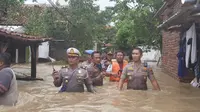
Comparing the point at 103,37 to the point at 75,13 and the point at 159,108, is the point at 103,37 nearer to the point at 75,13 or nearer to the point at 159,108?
the point at 75,13

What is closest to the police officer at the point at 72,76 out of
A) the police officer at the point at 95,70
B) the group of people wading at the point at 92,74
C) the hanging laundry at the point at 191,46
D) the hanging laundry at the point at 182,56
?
the group of people wading at the point at 92,74

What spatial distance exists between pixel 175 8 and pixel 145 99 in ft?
22.0

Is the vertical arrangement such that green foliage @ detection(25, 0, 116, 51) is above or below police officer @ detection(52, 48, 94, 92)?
above

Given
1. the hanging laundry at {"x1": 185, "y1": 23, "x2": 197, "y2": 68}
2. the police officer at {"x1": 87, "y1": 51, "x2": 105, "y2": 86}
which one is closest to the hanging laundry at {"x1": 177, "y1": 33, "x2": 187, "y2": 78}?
the hanging laundry at {"x1": 185, "y1": 23, "x2": 197, "y2": 68}

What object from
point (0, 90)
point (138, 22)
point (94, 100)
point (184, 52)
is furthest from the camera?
point (138, 22)

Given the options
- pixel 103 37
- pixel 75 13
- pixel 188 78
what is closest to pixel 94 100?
pixel 188 78

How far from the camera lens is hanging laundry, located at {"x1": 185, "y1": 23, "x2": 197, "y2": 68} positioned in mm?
7402

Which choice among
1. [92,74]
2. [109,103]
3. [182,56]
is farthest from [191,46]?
[92,74]

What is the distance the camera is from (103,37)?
37.8 metres

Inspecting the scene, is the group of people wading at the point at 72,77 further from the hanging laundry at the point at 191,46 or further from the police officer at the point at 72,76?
the hanging laundry at the point at 191,46

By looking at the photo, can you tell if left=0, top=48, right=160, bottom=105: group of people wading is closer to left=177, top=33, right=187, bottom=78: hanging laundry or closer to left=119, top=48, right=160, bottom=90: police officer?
left=119, top=48, right=160, bottom=90: police officer

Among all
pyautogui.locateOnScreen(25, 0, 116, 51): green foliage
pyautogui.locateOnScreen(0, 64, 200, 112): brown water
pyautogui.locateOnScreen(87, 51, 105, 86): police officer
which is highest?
pyautogui.locateOnScreen(25, 0, 116, 51): green foliage

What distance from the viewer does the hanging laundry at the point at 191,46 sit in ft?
24.3

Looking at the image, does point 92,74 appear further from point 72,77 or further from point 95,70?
point 72,77
